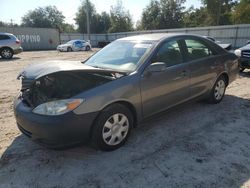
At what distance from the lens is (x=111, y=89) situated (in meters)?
3.13

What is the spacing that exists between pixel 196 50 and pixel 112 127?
243cm

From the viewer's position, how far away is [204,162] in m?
3.04

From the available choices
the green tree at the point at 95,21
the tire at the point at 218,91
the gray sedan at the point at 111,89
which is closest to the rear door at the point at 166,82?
the gray sedan at the point at 111,89

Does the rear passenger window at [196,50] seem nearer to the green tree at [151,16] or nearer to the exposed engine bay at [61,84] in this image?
the exposed engine bay at [61,84]

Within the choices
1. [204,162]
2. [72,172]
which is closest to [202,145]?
[204,162]

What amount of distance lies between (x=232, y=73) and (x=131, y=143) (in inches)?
129

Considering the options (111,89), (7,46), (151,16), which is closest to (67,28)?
(151,16)

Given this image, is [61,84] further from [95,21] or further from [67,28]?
[67,28]

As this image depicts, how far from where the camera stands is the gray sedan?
2885 mm

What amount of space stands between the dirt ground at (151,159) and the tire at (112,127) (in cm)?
14

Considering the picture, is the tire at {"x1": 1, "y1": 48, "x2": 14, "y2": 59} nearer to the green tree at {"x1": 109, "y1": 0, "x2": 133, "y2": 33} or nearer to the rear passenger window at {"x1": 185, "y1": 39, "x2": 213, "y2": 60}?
the rear passenger window at {"x1": 185, "y1": 39, "x2": 213, "y2": 60}

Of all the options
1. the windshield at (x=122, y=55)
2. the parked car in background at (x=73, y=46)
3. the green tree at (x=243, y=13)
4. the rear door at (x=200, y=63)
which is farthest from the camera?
the green tree at (x=243, y=13)

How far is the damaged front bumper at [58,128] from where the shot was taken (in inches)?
110

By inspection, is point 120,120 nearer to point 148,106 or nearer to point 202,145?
point 148,106
